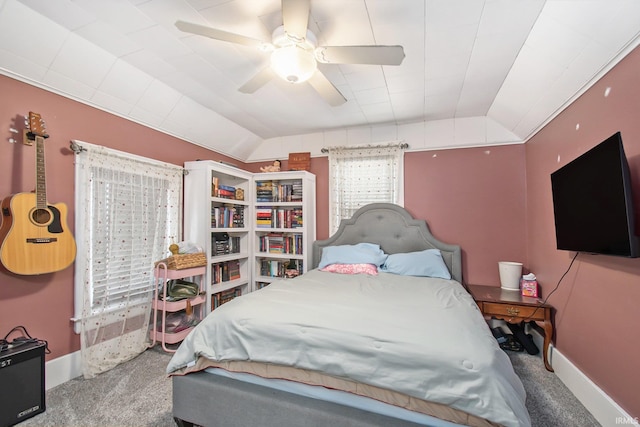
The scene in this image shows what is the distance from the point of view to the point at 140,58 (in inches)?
85.7

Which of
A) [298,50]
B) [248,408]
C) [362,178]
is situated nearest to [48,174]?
[298,50]

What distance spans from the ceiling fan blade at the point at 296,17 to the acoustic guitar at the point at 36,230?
1.87 meters

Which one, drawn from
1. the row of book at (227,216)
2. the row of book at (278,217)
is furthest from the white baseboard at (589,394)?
the row of book at (227,216)

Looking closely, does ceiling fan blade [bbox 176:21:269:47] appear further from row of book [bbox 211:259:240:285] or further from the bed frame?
row of book [bbox 211:259:240:285]

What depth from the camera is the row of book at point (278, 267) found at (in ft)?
12.4

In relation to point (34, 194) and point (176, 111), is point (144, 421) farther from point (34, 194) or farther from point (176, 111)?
point (176, 111)

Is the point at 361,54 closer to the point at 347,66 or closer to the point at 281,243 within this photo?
the point at 347,66

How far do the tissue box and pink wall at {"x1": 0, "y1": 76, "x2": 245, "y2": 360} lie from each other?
3983mm

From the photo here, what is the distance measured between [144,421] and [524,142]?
4.18m

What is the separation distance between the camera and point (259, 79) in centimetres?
194

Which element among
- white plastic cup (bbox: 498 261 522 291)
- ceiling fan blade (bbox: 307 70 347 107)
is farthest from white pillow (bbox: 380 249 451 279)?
ceiling fan blade (bbox: 307 70 347 107)

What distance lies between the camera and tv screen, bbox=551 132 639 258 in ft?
4.60

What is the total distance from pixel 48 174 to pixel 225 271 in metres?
1.94

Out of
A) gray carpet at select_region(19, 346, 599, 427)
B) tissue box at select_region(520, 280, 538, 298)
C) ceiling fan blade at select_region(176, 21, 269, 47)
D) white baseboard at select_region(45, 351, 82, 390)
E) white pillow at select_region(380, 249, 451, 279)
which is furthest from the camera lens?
white pillow at select_region(380, 249, 451, 279)
